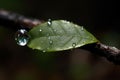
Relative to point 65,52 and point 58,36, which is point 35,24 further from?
point 65,52

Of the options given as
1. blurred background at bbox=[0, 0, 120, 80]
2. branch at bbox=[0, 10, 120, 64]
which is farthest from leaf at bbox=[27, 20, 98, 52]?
blurred background at bbox=[0, 0, 120, 80]

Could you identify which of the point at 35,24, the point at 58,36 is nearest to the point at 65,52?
the point at 35,24

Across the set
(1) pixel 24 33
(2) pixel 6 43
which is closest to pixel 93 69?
(2) pixel 6 43

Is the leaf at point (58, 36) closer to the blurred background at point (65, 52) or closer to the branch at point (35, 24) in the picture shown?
the branch at point (35, 24)

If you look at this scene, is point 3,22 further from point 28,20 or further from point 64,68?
point 64,68

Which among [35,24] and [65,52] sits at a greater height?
[35,24]

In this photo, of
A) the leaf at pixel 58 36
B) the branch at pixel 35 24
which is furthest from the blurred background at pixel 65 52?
the leaf at pixel 58 36
